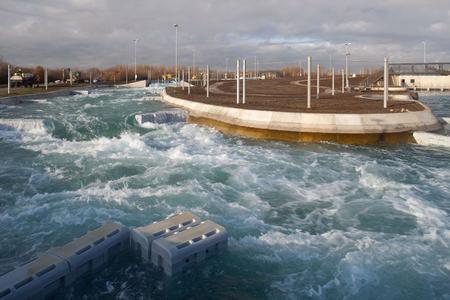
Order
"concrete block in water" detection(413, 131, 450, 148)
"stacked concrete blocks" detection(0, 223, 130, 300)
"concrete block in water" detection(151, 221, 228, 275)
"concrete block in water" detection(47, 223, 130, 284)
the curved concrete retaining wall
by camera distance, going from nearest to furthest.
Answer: "stacked concrete blocks" detection(0, 223, 130, 300) → "concrete block in water" detection(47, 223, 130, 284) → "concrete block in water" detection(151, 221, 228, 275) → "concrete block in water" detection(413, 131, 450, 148) → the curved concrete retaining wall

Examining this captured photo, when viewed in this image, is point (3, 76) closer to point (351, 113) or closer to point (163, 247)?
point (351, 113)

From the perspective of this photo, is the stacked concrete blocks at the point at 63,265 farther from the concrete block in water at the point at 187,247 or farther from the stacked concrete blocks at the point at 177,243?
the concrete block in water at the point at 187,247

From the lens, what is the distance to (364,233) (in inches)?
329

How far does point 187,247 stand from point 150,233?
0.80 meters

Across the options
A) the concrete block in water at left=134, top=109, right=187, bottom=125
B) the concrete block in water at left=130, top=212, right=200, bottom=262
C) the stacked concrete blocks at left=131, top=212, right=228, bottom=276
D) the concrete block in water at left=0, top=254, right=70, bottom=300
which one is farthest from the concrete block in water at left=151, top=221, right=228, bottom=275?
the concrete block in water at left=134, top=109, right=187, bottom=125

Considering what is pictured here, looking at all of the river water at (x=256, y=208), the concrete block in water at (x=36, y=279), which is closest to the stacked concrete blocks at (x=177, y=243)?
the river water at (x=256, y=208)

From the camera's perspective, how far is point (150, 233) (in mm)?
6926

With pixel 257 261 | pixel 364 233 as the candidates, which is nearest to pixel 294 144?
pixel 364 233

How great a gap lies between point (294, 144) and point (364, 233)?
944 centimetres

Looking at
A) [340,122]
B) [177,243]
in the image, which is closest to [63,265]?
[177,243]

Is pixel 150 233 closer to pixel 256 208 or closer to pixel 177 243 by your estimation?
pixel 177 243

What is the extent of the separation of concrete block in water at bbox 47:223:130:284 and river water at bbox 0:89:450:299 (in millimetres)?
201

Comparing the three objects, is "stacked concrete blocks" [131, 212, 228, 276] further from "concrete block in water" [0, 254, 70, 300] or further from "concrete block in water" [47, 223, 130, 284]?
"concrete block in water" [0, 254, 70, 300]

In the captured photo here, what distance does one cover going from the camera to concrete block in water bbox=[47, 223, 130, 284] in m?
6.22
